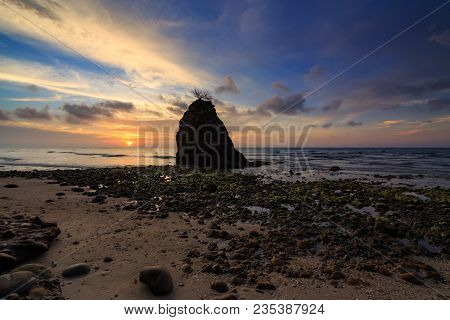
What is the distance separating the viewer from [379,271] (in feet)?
21.2

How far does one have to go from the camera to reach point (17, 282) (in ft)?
16.8

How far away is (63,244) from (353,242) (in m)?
9.38

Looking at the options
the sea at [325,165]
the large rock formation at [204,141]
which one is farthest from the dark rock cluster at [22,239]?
the large rock formation at [204,141]

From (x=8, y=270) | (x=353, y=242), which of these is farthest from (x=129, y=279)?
(x=353, y=242)

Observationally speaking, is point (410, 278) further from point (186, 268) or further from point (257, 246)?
point (186, 268)

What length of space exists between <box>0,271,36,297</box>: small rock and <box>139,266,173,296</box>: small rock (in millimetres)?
2227

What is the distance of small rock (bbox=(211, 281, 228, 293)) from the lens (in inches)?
215

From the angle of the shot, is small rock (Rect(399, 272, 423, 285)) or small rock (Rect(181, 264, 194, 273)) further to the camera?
small rock (Rect(181, 264, 194, 273))


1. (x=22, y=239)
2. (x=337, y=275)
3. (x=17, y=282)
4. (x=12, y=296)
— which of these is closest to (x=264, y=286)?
(x=337, y=275)

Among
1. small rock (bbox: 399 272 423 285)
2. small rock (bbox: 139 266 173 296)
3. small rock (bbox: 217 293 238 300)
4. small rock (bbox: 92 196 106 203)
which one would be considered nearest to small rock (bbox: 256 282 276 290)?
small rock (bbox: 217 293 238 300)

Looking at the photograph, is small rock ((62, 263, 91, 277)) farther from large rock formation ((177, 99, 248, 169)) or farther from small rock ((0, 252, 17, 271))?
large rock formation ((177, 99, 248, 169))

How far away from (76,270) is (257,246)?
4984 millimetres

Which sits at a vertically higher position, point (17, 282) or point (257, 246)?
point (17, 282)
